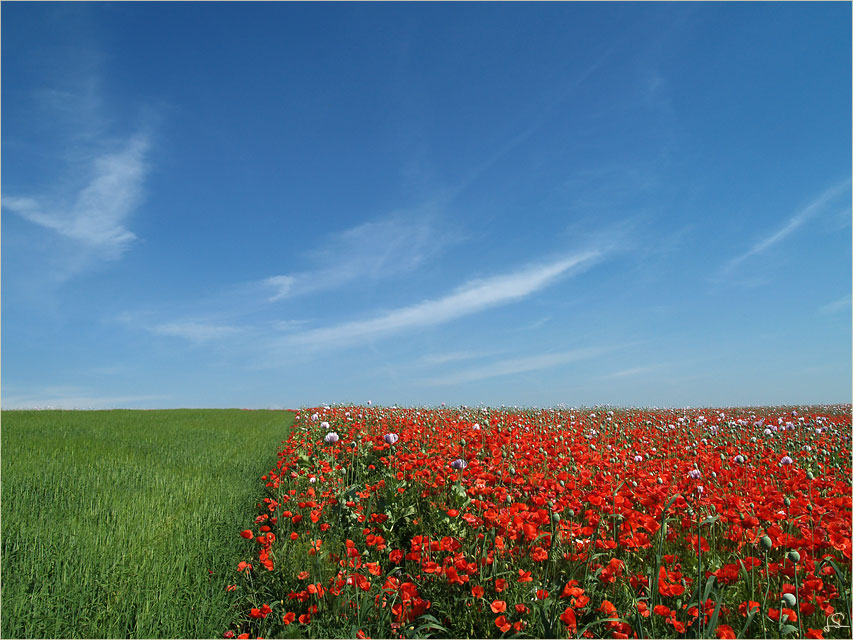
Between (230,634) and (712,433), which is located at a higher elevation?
(712,433)

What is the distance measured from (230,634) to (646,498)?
2987 mm

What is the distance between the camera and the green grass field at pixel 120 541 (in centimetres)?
333

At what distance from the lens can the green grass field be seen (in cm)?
333

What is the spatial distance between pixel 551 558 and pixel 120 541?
3584mm

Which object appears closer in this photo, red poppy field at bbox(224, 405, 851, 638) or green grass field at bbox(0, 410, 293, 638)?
red poppy field at bbox(224, 405, 851, 638)

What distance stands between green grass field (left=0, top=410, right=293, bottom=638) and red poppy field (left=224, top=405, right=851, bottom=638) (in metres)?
0.32

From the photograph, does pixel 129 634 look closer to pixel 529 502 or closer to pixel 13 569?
pixel 13 569

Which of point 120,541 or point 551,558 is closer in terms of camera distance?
point 551,558

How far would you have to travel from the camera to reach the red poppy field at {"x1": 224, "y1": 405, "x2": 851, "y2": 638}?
309 cm

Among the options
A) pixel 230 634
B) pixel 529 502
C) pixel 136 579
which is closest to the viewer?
pixel 230 634

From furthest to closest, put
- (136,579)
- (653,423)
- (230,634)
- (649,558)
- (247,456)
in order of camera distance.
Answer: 1. (653,423)
2. (247,456)
3. (649,558)
4. (136,579)
5. (230,634)

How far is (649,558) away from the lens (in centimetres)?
402

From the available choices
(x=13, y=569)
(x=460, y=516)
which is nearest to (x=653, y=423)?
(x=460, y=516)

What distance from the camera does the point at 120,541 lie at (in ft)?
14.2
